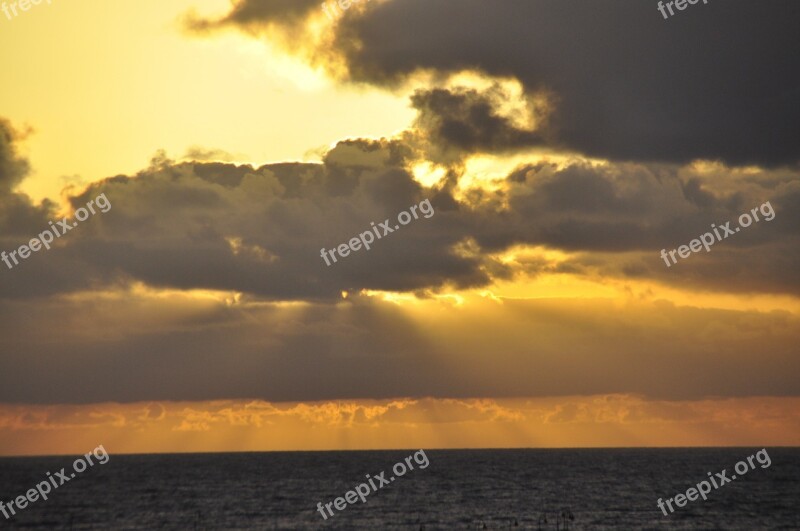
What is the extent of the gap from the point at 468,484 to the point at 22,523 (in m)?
96.1

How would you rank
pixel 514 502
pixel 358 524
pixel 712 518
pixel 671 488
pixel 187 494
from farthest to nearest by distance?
pixel 671 488 < pixel 187 494 < pixel 514 502 < pixel 712 518 < pixel 358 524

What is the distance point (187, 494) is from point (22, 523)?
53.1m

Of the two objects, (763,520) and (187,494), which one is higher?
(187,494)

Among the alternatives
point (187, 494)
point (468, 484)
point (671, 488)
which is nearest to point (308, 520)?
point (187, 494)

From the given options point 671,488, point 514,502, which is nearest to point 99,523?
point 514,502

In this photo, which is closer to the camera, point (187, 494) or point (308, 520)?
point (308, 520)

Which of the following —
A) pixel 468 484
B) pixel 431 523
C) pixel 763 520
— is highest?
pixel 468 484

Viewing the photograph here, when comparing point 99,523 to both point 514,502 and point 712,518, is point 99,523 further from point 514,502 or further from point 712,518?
point 712,518

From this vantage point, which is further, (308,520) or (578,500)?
(578,500)

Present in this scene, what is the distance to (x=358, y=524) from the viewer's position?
111m

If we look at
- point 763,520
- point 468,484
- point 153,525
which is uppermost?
point 468,484

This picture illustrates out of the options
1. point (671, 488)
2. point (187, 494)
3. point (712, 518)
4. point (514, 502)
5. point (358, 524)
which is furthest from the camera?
point (671, 488)

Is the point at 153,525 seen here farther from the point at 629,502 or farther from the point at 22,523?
the point at 629,502

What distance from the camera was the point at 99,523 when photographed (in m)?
121
